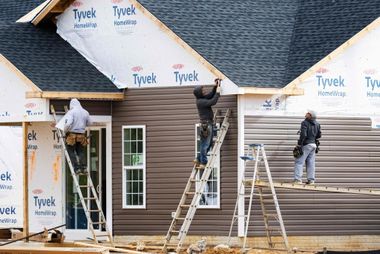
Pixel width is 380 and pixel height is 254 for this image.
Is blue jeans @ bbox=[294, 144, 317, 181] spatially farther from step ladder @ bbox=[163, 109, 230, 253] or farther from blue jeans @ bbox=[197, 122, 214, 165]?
blue jeans @ bbox=[197, 122, 214, 165]

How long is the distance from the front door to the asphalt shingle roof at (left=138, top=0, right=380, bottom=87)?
140 inches

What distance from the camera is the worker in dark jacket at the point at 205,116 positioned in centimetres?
3384

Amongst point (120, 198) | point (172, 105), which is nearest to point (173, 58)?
point (172, 105)

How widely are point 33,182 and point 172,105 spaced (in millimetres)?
4505

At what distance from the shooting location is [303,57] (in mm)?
35656

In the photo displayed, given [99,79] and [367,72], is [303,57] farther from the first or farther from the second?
[99,79]

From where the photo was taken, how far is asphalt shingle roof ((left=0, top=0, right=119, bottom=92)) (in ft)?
118

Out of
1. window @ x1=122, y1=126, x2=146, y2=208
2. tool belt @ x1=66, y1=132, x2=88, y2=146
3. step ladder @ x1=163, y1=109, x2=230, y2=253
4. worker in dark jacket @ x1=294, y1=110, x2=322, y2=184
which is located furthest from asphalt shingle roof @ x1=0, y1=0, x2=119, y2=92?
worker in dark jacket @ x1=294, y1=110, x2=322, y2=184

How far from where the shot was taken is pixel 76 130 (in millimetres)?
35125

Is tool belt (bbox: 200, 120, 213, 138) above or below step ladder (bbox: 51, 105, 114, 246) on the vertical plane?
above

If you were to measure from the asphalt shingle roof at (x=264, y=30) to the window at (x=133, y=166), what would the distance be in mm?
2724

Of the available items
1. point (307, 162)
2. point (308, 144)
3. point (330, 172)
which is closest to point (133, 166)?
point (307, 162)

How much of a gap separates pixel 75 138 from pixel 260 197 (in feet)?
15.1

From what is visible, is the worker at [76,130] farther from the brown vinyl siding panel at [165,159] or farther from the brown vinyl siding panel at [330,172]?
the brown vinyl siding panel at [330,172]
